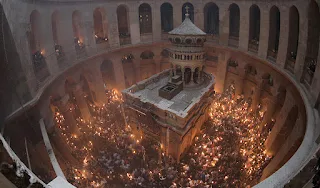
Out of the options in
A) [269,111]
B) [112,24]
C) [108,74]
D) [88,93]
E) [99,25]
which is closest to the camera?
[269,111]

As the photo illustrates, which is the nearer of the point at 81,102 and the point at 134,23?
the point at 81,102

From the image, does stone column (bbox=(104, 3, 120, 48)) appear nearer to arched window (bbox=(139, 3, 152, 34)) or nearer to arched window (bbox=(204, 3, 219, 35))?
arched window (bbox=(139, 3, 152, 34))

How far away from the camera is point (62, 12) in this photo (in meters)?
17.8

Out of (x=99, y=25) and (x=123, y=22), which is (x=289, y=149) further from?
(x=99, y=25)

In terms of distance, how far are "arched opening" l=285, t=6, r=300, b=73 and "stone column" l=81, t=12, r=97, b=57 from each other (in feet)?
54.1

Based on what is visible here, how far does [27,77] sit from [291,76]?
17.1 metres

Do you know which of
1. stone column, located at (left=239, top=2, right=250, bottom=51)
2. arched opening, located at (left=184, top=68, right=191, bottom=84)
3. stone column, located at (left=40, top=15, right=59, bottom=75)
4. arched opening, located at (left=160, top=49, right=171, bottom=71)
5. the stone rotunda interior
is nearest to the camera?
the stone rotunda interior

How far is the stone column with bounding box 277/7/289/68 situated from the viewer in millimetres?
15827

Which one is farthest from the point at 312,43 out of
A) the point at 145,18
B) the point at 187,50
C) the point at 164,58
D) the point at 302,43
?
the point at 145,18

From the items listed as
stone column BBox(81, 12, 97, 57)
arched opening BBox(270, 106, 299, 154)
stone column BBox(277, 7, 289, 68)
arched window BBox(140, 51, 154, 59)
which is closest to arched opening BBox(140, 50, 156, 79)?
arched window BBox(140, 51, 154, 59)

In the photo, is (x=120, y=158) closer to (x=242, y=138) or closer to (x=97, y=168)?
(x=97, y=168)

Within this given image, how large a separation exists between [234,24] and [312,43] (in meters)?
10.3

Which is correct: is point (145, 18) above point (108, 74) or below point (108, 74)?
above

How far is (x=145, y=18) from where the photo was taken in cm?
2578
